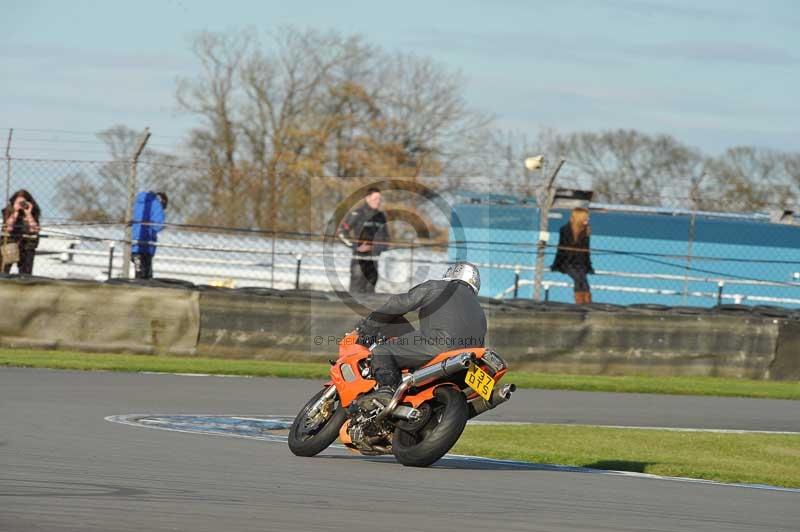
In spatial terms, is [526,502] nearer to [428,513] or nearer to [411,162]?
[428,513]

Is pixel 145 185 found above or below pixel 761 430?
above

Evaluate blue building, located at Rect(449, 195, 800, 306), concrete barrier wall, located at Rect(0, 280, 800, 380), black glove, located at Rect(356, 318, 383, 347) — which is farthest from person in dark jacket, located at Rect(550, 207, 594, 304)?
black glove, located at Rect(356, 318, 383, 347)

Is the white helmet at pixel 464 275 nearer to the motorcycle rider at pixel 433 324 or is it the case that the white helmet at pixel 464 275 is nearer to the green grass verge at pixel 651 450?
the motorcycle rider at pixel 433 324

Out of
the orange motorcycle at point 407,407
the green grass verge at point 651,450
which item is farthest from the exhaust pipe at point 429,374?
the green grass verge at point 651,450

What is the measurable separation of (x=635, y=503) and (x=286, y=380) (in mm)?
8833

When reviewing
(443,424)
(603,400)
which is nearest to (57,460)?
(443,424)

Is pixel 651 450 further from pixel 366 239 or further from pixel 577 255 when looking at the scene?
pixel 366 239

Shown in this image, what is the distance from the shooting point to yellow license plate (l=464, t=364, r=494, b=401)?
28.3ft

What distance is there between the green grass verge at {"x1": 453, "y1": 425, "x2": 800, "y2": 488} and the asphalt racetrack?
73cm

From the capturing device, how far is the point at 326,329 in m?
17.0

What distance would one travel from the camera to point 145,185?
1972 cm

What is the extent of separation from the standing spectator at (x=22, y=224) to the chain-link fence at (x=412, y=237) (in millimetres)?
271

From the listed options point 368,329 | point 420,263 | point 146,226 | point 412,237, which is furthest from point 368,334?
point 412,237

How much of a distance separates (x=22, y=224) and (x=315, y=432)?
1132 centimetres
